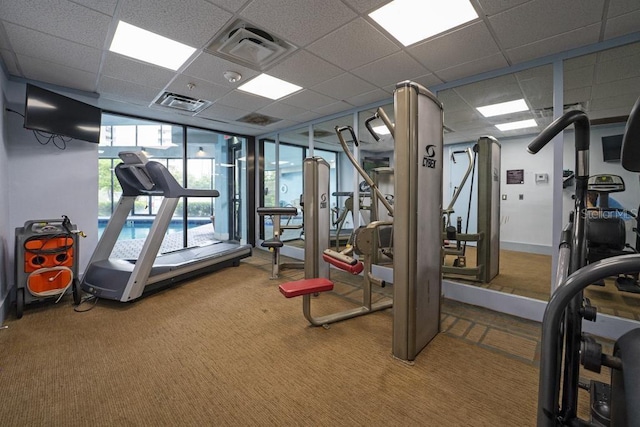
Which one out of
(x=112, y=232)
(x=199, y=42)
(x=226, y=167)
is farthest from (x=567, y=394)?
(x=226, y=167)

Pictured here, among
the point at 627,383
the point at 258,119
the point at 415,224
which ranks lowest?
the point at 627,383

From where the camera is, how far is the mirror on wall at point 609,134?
9.70ft

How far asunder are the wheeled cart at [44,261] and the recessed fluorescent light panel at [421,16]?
384 cm

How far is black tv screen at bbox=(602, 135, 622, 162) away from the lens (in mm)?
4453

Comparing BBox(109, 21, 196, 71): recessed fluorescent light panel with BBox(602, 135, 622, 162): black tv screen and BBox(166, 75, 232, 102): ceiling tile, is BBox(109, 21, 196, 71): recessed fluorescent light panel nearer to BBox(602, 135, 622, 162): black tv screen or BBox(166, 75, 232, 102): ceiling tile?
BBox(166, 75, 232, 102): ceiling tile

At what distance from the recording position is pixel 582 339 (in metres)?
0.91

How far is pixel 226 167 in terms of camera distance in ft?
23.8

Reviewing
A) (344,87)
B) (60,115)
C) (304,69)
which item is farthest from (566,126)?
(60,115)

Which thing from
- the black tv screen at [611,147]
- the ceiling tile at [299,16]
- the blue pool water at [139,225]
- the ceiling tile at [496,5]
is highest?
the ceiling tile at [299,16]

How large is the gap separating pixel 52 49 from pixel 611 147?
300 inches

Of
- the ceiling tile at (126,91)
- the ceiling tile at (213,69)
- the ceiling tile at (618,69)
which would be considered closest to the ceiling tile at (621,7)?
the ceiling tile at (618,69)

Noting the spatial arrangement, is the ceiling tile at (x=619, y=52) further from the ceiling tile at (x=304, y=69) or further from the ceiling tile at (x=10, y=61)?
the ceiling tile at (x=10, y=61)

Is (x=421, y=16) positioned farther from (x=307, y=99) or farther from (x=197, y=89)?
(x=197, y=89)

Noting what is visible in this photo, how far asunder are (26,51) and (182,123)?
2.85 meters
